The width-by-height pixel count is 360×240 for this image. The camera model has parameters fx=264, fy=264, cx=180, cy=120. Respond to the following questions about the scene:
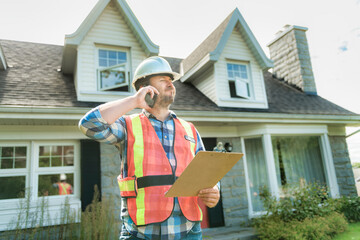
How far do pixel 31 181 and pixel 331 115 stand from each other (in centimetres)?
784

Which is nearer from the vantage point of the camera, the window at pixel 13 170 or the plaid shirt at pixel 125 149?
the plaid shirt at pixel 125 149

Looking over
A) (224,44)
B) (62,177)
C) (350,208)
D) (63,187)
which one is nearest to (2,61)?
(62,177)

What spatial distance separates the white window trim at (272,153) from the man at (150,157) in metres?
5.48

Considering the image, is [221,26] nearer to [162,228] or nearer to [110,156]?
[110,156]

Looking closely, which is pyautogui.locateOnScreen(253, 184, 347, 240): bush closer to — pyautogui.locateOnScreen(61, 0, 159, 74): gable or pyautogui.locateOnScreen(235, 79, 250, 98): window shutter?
pyautogui.locateOnScreen(235, 79, 250, 98): window shutter

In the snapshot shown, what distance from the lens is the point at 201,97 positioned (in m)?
7.52

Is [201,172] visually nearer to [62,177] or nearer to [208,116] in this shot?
[208,116]

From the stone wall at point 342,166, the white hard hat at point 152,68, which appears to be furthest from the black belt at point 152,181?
the stone wall at point 342,166

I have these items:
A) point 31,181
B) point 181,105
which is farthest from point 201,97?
point 31,181

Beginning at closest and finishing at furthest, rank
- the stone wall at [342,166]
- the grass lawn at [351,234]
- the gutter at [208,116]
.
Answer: the gutter at [208,116] < the grass lawn at [351,234] < the stone wall at [342,166]

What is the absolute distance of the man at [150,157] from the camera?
5.11ft

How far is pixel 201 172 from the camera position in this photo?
150 cm

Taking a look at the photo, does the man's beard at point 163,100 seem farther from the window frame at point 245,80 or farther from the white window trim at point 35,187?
the window frame at point 245,80

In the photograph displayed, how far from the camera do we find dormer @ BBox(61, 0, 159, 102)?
19.7 ft
